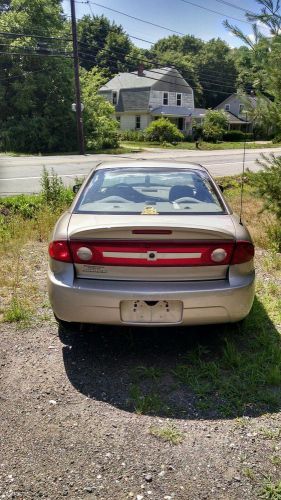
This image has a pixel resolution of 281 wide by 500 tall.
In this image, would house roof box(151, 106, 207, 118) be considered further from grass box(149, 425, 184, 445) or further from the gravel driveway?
grass box(149, 425, 184, 445)

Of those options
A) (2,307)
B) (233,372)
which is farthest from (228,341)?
(2,307)

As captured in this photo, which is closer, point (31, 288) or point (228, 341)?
point (228, 341)

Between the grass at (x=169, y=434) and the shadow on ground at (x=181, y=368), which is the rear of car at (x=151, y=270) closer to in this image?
the shadow on ground at (x=181, y=368)

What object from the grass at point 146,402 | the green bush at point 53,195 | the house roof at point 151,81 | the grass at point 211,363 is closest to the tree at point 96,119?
the house roof at point 151,81

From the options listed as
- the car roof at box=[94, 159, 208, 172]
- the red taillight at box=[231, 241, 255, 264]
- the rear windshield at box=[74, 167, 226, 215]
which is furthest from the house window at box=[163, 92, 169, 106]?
the red taillight at box=[231, 241, 255, 264]

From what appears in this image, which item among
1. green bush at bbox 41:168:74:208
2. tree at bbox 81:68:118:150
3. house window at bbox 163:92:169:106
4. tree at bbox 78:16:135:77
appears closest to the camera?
green bush at bbox 41:168:74:208

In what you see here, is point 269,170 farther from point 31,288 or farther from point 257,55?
point 31,288

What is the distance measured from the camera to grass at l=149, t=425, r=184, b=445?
2.56 metres

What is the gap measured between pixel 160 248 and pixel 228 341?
1.16 meters

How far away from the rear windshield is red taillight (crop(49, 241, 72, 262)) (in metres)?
0.44

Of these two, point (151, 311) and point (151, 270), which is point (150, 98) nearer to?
point (151, 270)

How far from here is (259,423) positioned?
2.70 meters

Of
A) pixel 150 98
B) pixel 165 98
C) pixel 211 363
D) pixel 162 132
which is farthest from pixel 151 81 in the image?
pixel 211 363

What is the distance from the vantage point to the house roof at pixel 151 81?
154ft
